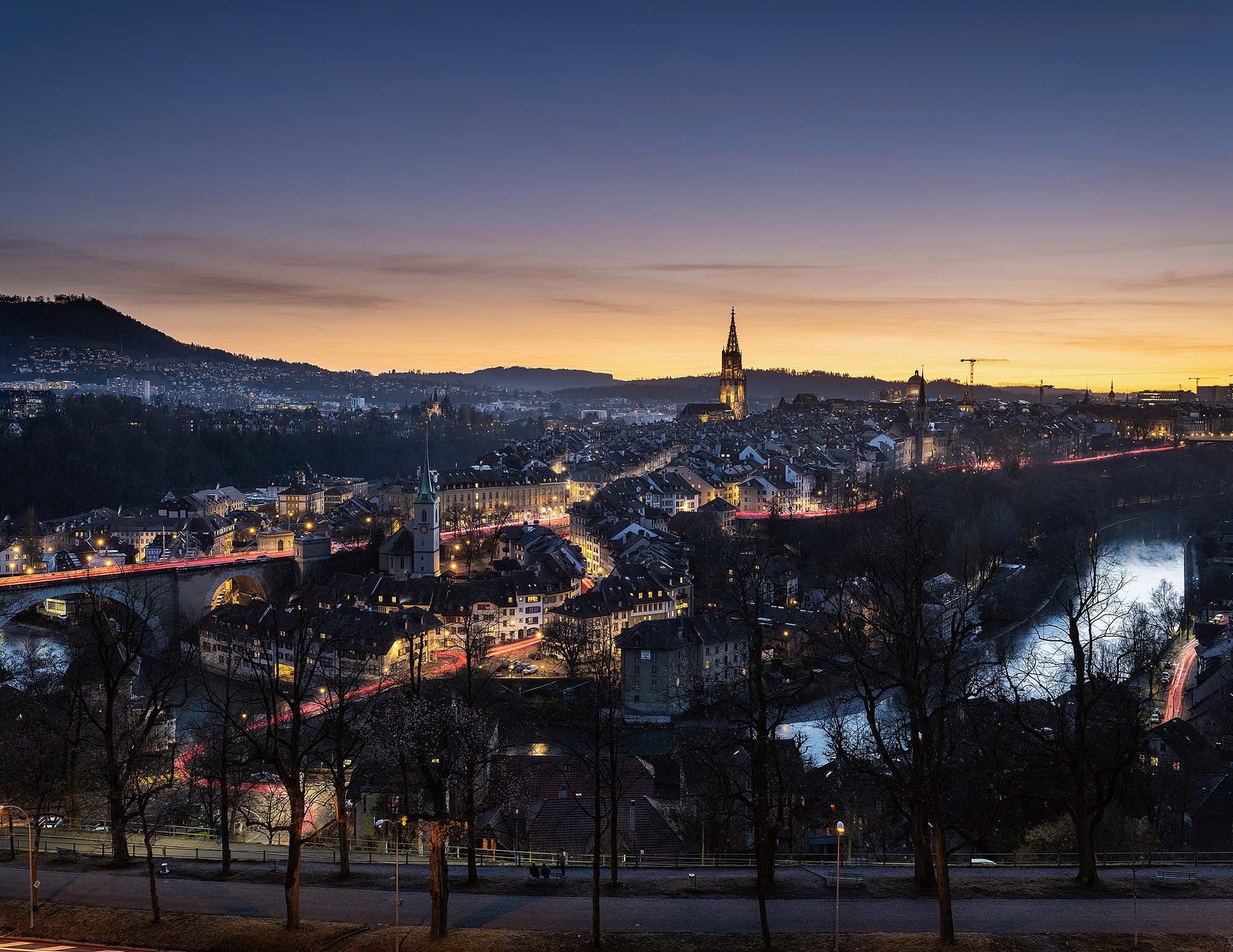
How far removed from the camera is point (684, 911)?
352 inches

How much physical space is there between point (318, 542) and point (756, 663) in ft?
117

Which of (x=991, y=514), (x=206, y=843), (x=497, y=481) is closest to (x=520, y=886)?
(x=206, y=843)

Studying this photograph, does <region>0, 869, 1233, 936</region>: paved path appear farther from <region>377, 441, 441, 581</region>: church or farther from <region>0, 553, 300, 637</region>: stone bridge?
<region>377, 441, 441, 581</region>: church

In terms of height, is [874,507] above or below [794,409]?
below

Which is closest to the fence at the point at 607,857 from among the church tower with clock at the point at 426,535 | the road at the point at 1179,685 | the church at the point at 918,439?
the road at the point at 1179,685

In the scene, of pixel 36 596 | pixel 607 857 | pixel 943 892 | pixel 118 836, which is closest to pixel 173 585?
pixel 36 596

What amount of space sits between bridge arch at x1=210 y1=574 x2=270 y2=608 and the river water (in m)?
23.5

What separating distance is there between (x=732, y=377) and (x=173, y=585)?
94.2m

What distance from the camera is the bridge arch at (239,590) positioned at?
37.8 m

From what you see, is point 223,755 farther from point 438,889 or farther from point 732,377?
point 732,377

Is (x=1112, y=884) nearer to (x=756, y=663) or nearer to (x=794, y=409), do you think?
(x=756, y=663)

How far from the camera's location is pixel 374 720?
1144 cm

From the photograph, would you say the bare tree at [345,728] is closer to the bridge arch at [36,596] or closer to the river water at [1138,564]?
A: the bridge arch at [36,596]

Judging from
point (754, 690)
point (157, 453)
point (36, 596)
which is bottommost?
point (36, 596)
